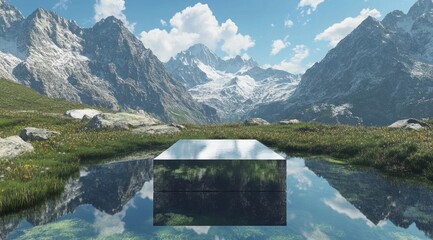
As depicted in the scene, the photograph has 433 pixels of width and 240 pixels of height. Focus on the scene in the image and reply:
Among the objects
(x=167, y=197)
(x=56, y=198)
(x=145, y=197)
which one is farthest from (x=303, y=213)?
(x=56, y=198)

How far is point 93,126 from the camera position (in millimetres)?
48812

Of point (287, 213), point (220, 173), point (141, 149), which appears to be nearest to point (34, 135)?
point (141, 149)

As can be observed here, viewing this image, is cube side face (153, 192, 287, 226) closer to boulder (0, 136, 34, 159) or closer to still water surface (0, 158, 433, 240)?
still water surface (0, 158, 433, 240)

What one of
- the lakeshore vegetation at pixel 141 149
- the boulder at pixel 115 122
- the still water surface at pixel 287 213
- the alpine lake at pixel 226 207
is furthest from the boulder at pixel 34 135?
the alpine lake at pixel 226 207

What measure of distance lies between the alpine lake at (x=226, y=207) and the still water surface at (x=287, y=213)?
0.03m

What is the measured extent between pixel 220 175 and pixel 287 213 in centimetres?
341

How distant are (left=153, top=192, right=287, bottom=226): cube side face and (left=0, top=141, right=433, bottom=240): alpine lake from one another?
0.04 metres

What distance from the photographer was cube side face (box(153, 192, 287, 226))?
13.4 m

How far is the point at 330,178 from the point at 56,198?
1510 cm

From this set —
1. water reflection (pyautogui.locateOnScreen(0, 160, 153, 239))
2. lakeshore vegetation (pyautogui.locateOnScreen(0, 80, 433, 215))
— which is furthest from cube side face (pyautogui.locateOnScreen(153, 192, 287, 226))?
lakeshore vegetation (pyautogui.locateOnScreen(0, 80, 433, 215))

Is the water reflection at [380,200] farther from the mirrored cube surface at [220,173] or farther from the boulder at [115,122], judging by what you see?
the boulder at [115,122]

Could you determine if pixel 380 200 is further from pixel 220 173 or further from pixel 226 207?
pixel 220 173

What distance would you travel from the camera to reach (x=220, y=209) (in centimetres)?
1451

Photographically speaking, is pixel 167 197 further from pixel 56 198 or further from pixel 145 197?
pixel 56 198
